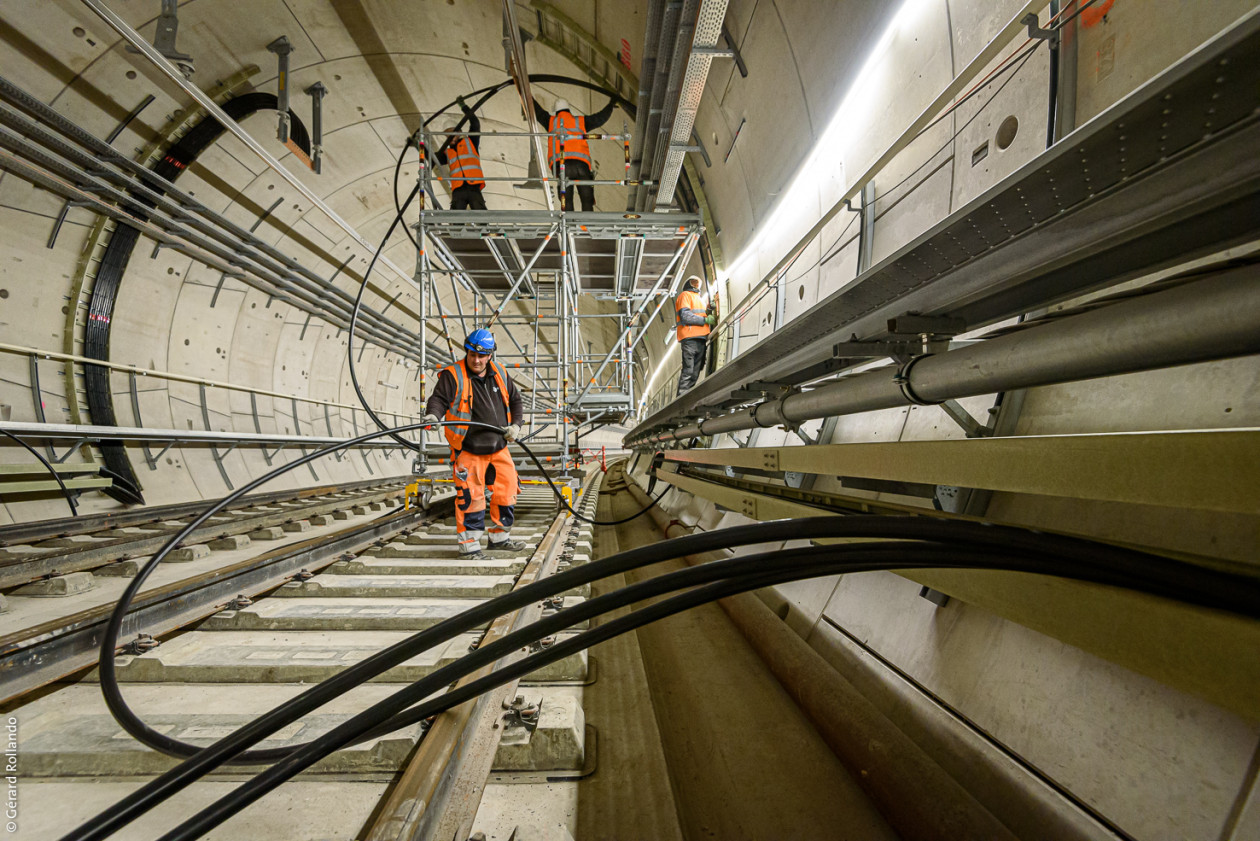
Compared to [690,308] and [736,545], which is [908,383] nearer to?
[736,545]

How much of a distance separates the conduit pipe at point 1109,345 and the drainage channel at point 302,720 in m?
1.55

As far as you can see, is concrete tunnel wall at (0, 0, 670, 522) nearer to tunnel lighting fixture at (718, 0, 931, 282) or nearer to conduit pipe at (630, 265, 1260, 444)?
tunnel lighting fixture at (718, 0, 931, 282)

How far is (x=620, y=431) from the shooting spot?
26.1 metres

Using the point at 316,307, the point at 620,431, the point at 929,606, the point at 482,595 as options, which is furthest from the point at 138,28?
the point at 620,431

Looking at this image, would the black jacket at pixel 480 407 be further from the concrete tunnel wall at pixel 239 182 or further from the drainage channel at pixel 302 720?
the concrete tunnel wall at pixel 239 182

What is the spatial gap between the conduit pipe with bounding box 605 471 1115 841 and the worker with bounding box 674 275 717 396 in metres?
5.57

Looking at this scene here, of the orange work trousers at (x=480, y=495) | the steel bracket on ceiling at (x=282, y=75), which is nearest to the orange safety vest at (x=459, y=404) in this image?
the orange work trousers at (x=480, y=495)

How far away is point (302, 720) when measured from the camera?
1466 millimetres

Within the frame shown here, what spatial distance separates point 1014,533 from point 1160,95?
781mm

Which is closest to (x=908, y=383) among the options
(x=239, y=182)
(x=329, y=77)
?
(x=329, y=77)

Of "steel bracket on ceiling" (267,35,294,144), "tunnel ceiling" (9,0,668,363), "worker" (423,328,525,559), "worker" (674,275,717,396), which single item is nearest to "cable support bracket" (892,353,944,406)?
"worker" (423,328,525,559)

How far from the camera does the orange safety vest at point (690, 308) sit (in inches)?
269

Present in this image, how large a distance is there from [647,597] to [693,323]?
20.7 feet

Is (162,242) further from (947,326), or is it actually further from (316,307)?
(947,326)
